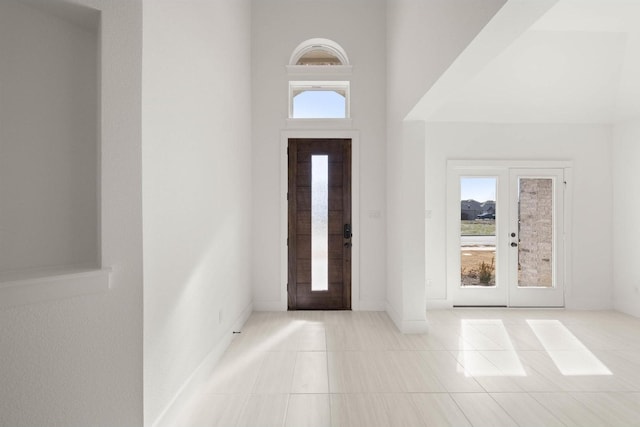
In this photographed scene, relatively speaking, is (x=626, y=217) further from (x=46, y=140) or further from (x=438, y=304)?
(x=46, y=140)

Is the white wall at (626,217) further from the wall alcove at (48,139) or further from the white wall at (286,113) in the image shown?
the wall alcove at (48,139)

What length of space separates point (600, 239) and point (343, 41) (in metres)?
4.70

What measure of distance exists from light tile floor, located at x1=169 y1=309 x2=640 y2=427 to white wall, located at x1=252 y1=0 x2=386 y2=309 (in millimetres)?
738

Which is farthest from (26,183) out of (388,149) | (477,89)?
(477,89)

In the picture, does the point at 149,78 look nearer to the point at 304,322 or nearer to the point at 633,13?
the point at 304,322

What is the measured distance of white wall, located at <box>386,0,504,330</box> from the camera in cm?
269

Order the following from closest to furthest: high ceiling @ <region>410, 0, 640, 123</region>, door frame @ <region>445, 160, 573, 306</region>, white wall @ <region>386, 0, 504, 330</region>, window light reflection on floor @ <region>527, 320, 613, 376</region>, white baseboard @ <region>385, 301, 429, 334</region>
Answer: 1. white wall @ <region>386, 0, 504, 330</region>
2. window light reflection on floor @ <region>527, 320, 613, 376</region>
3. high ceiling @ <region>410, 0, 640, 123</region>
4. white baseboard @ <region>385, 301, 429, 334</region>
5. door frame @ <region>445, 160, 573, 306</region>

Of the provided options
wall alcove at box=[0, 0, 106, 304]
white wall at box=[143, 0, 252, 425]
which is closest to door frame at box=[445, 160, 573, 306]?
white wall at box=[143, 0, 252, 425]

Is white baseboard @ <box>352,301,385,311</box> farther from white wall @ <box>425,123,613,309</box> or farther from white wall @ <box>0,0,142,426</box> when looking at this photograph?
white wall @ <box>0,0,142,426</box>

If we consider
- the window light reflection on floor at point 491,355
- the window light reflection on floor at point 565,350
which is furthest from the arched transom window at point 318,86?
the window light reflection on floor at point 565,350

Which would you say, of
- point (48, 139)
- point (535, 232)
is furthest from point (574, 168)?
point (48, 139)

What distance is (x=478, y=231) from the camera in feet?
15.5

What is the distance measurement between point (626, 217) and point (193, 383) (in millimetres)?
5783

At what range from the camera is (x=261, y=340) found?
11.3 ft
